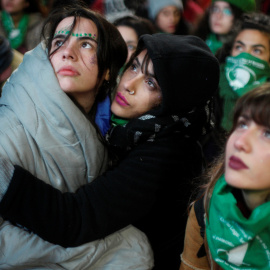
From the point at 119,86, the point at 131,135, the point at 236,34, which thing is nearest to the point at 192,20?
the point at 236,34

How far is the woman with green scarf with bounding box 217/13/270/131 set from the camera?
234 cm

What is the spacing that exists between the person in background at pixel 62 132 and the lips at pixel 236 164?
1.67 feet

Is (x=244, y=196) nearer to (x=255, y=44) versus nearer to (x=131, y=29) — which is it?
(x=255, y=44)

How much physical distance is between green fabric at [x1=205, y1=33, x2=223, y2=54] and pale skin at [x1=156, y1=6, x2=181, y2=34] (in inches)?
13.5

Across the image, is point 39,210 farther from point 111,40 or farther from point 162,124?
point 111,40

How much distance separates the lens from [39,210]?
1215 millimetres

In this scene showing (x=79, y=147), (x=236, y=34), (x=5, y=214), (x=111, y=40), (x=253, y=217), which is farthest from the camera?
(x=236, y=34)

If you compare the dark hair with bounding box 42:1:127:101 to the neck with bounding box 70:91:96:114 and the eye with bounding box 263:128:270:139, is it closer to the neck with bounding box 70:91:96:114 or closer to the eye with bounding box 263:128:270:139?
the neck with bounding box 70:91:96:114

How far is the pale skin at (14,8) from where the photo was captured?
288 cm

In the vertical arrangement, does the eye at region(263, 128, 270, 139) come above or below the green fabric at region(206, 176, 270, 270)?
above

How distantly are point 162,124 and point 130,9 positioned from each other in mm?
1783

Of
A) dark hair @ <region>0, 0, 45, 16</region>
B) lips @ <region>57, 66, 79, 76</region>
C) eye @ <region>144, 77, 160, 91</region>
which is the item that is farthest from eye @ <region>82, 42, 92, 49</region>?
dark hair @ <region>0, 0, 45, 16</region>

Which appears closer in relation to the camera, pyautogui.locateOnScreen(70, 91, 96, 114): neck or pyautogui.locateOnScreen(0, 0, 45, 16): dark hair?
pyautogui.locateOnScreen(70, 91, 96, 114): neck

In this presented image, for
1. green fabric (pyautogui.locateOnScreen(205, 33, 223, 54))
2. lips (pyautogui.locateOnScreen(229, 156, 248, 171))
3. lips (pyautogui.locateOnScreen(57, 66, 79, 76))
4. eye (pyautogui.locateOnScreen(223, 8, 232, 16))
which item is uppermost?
eye (pyautogui.locateOnScreen(223, 8, 232, 16))
